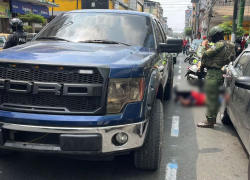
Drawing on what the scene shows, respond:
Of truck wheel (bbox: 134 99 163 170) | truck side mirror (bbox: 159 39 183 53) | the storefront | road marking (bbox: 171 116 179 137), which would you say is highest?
the storefront

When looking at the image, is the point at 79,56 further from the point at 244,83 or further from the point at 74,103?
the point at 244,83

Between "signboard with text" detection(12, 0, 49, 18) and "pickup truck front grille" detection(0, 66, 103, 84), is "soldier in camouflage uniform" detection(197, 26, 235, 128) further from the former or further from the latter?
"signboard with text" detection(12, 0, 49, 18)

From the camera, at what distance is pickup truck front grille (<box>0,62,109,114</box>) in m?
2.55

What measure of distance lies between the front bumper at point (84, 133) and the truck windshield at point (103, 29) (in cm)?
153

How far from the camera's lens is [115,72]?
2.55 m

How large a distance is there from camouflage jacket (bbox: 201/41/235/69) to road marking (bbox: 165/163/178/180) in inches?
85.3

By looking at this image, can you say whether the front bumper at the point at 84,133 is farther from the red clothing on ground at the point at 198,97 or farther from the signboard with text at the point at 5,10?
the signboard with text at the point at 5,10

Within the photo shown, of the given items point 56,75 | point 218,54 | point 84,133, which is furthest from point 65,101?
point 218,54

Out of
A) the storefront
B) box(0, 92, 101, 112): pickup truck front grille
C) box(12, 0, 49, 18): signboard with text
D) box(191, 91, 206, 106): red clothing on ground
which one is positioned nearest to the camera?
box(191, 91, 206, 106): red clothing on ground

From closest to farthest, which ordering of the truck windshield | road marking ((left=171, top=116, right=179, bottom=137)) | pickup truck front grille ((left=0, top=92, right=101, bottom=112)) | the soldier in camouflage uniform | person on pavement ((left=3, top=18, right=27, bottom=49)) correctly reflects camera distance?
pickup truck front grille ((left=0, top=92, right=101, bottom=112))
the truck windshield
road marking ((left=171, top=116, right=179, bottom=137))
the soldier in camouflage uniform
person on pavement ((left=3, top=18, right=27, bottom=49))

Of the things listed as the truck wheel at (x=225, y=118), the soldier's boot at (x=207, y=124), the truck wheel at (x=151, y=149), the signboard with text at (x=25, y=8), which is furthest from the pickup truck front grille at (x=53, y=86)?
the signboard with text at (x=25, y=8)

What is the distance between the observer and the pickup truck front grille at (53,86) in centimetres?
255

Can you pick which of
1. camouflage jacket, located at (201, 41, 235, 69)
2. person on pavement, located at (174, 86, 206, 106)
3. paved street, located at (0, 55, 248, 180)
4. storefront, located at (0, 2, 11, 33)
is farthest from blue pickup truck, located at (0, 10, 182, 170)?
storefront, located at (0, 2, 11, 33)

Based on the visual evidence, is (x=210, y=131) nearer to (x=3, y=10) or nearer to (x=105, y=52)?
(x=105, y=52)
